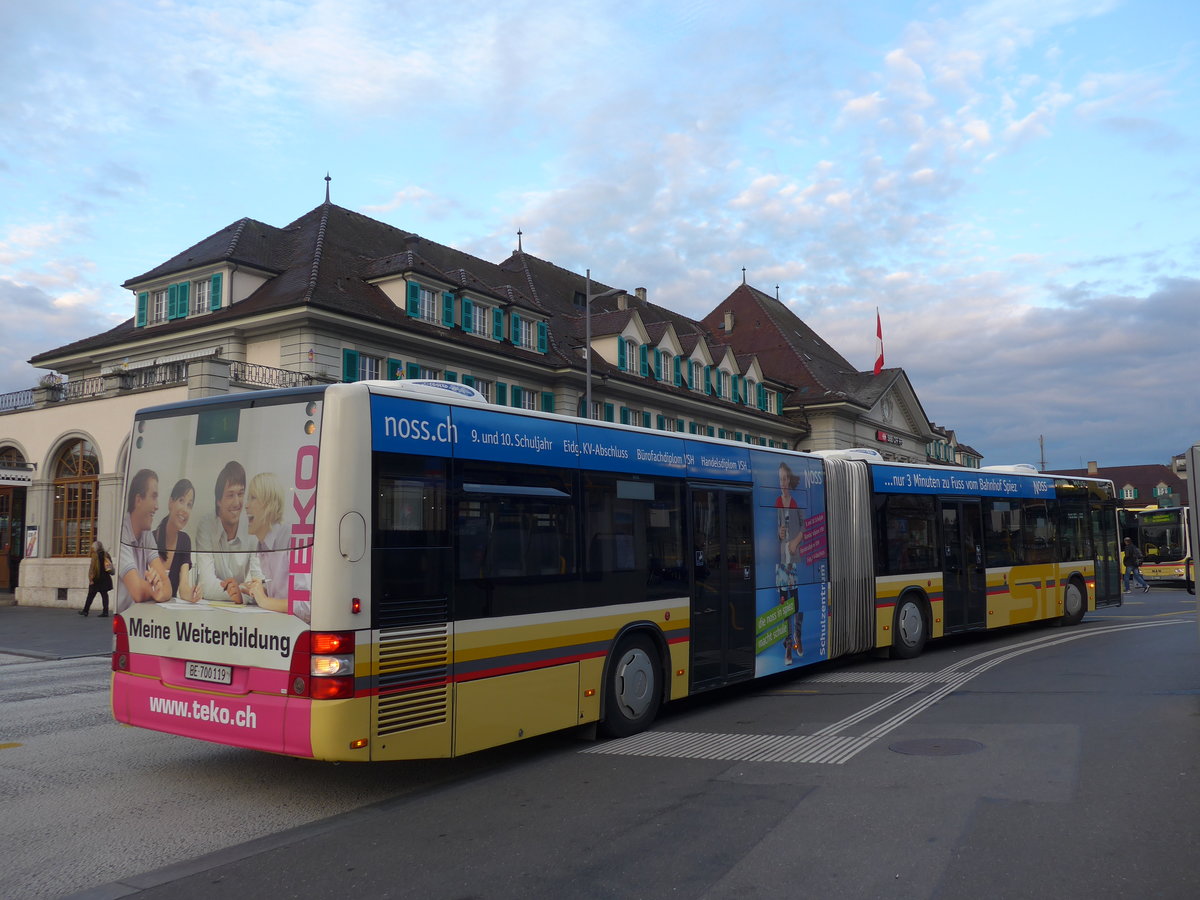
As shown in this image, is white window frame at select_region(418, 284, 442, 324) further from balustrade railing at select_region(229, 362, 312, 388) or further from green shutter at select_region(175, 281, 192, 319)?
green shutter at select_region(175, 281, 192, 319)

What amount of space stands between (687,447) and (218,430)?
15.6 ft

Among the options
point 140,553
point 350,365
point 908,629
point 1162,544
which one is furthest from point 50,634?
point 1162,544

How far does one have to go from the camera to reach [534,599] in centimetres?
780

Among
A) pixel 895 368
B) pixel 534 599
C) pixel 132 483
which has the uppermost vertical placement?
pixel 895 368

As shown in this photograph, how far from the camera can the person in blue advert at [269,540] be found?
6441 millimetres

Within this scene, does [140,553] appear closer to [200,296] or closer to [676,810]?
[676,810]

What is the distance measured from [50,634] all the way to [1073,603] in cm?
2002

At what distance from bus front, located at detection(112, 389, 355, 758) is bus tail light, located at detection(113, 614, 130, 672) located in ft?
0.03

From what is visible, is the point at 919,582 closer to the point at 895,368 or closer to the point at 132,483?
the point at 132,483

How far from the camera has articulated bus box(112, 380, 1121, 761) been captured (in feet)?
20.9

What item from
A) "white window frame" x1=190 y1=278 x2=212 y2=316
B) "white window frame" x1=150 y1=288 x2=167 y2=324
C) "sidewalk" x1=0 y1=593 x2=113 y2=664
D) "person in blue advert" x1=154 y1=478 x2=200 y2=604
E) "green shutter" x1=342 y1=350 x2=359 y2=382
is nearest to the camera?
"person in blue advert" x1=154 y1=478 x2=200 y2=604

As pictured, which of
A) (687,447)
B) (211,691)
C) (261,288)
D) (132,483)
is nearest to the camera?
(211,691)

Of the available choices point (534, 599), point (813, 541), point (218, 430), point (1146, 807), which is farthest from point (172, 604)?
A: point (813, 541)

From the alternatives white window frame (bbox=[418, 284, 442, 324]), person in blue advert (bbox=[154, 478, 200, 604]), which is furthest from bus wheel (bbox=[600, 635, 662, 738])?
white window frame (bbox=[418, 284, 442, 324])
